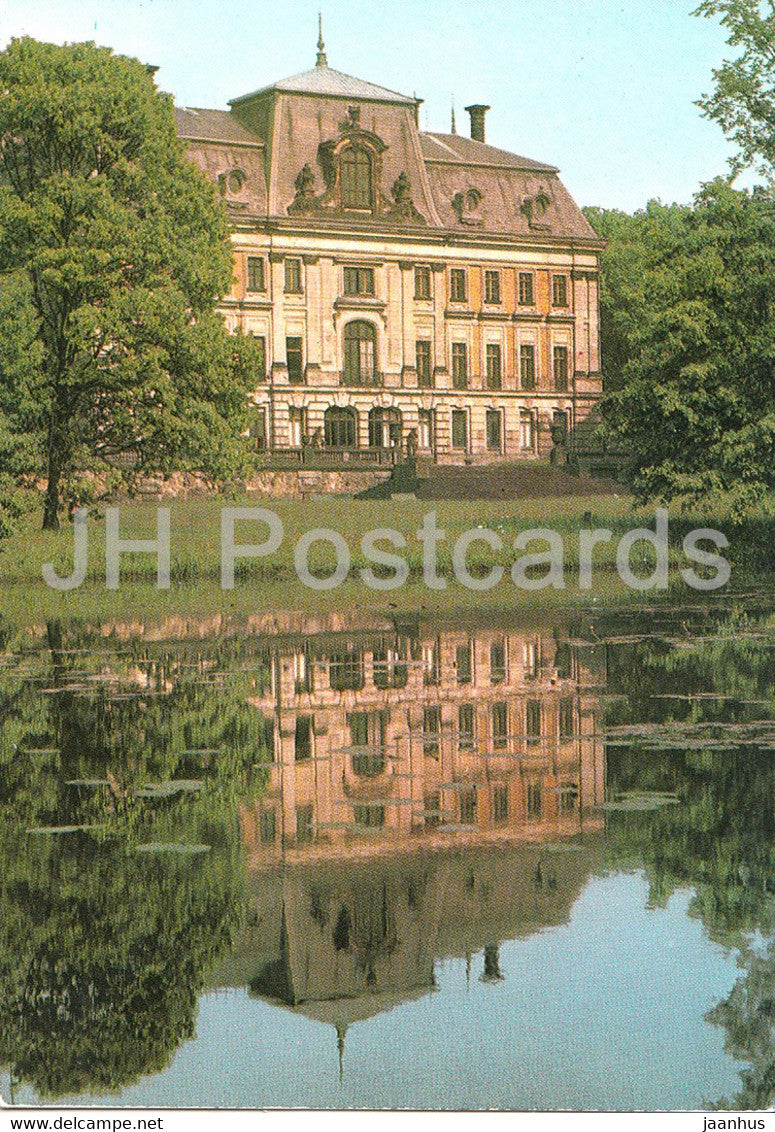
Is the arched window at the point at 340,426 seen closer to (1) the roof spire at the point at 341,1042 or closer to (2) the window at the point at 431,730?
(2) the window at the point at 431,730

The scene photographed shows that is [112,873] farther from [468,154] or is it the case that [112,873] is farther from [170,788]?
[468,154]

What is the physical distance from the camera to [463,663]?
18797 mm

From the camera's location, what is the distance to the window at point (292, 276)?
271 ft

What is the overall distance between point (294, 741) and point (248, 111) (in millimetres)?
69835

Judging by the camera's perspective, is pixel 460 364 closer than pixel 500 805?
No

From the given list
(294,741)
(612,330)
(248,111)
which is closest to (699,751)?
(294,741)

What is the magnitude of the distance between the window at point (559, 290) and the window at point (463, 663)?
70.4 m

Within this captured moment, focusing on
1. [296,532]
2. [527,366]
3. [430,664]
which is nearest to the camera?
[430,664]

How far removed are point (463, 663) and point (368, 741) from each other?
543 cm

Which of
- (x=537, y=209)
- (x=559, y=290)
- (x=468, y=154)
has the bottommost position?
(x=559, y=290)

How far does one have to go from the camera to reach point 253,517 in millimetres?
45219

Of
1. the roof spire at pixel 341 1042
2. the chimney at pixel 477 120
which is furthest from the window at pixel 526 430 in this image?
the roof spire at pixel 341 1042

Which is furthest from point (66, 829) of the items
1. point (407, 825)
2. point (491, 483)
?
point (491, 483)

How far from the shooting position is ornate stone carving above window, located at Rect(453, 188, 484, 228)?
85.8 metres
